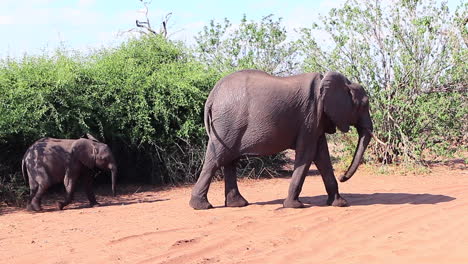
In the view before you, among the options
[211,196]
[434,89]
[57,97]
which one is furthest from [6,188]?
[434,89]

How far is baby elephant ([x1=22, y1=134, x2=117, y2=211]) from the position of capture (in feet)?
28.1

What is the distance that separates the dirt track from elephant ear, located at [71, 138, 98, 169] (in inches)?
31.0

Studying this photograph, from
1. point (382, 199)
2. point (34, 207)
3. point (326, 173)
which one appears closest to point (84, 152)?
point (34, 207)

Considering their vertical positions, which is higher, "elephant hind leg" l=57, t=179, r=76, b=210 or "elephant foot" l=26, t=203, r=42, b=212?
"elephant hind leg" l=57, t=179, r=76, b=210

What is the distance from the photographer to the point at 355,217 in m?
7.30

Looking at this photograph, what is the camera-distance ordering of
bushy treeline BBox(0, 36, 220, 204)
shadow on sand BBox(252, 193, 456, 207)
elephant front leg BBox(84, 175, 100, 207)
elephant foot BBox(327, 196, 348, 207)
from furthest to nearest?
bushy treeline BBox(0, 36, 220, 204), elephant front leg BBox(84, 175, 100, 207), shadow on sand BBox(252, 193, 456, 207), elephant foot BBox(327, 196, 348, 207)

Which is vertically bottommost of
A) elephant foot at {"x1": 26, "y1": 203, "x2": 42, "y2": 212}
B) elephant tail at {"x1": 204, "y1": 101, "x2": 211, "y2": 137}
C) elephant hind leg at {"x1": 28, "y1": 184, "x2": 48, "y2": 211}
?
elephant foot at {"x1": 26, "y1": 203, "x2": 42, "y2": 212}

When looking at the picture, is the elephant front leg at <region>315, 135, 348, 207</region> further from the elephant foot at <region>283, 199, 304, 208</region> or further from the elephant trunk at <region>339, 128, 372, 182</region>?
the elephant foot at <region>283, 199, 304, 208</region>

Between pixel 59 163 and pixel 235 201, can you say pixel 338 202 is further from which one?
pixel 59 163

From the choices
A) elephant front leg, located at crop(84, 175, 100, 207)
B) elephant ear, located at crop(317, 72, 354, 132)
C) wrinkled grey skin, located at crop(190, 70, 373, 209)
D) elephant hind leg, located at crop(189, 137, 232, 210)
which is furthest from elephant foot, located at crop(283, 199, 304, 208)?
elephant front leg, located at crop(84, 175, 100, 207)

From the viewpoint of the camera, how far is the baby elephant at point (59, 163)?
856cm

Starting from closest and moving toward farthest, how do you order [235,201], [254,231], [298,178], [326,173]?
[254,231] < [298,178] < [326,173] < [235,201]

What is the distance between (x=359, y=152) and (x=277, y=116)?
1.42m

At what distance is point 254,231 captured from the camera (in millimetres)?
6582
